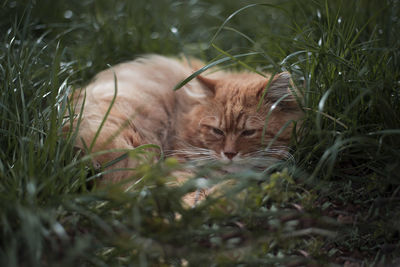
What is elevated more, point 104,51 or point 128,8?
point 128,8

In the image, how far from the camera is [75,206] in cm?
124

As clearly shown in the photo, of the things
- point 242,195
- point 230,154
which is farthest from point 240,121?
point 242,195

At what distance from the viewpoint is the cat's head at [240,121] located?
2.00 metres

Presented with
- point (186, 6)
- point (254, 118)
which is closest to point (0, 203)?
point (254, 118)

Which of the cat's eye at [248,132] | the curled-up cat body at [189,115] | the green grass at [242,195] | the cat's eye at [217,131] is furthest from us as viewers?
the cat's eye at [217,131]

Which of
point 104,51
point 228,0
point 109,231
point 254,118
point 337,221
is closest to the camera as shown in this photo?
point 109,231

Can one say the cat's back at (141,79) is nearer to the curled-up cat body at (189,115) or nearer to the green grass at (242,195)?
the curled-up cat body at (189,115)

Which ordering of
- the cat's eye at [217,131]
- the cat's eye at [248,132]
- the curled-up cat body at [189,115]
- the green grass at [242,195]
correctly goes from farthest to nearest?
the cat's eye at [217,131] → the cat's eye at [248,132] → the curled-up cat body at [189,115] → the green grass at [242,195]

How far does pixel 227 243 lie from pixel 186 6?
3238 mm

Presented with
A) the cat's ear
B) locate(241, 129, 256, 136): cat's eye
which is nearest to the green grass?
locate(241, 129, 256, 136): cat's eye

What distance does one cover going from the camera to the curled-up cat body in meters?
1.97

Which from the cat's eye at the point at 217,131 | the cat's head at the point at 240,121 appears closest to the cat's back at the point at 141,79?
the cat's head at the point at 240,121

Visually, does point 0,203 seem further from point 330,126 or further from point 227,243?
point 330,126

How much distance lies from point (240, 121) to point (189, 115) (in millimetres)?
444
